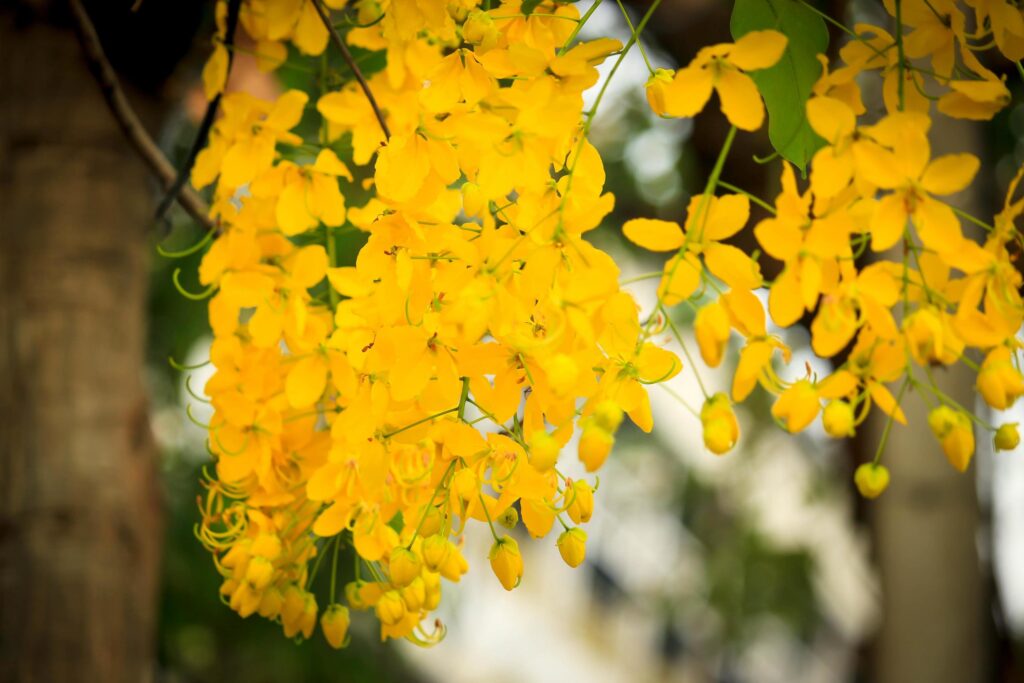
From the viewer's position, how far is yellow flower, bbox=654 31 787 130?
39 cm

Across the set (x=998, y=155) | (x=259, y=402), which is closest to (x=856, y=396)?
(x=259, y=402)

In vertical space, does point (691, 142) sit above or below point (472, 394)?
below

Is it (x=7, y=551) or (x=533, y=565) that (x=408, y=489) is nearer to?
(x=7, y=551)

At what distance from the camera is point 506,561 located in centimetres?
49

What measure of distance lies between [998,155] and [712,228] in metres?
1.57

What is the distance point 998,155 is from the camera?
175 cm

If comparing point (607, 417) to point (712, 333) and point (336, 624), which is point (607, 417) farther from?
point (336, 624)

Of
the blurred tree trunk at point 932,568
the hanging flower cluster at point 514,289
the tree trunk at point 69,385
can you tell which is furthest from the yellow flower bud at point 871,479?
the blurred tree trunk at point 932,568

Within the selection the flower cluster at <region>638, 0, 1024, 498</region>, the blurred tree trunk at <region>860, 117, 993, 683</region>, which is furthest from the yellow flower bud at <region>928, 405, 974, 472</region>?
the blurred tree trunk at <region>860, 117, 993, 683</region>

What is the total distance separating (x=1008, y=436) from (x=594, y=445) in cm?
19

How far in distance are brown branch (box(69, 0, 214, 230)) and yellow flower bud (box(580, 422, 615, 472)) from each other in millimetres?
368

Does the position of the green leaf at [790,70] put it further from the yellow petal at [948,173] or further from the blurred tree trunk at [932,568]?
the blurred tree trunk at [932,568]

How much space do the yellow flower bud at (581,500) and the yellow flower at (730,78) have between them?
0.18m

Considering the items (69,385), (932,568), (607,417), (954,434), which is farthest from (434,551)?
(932,568)
